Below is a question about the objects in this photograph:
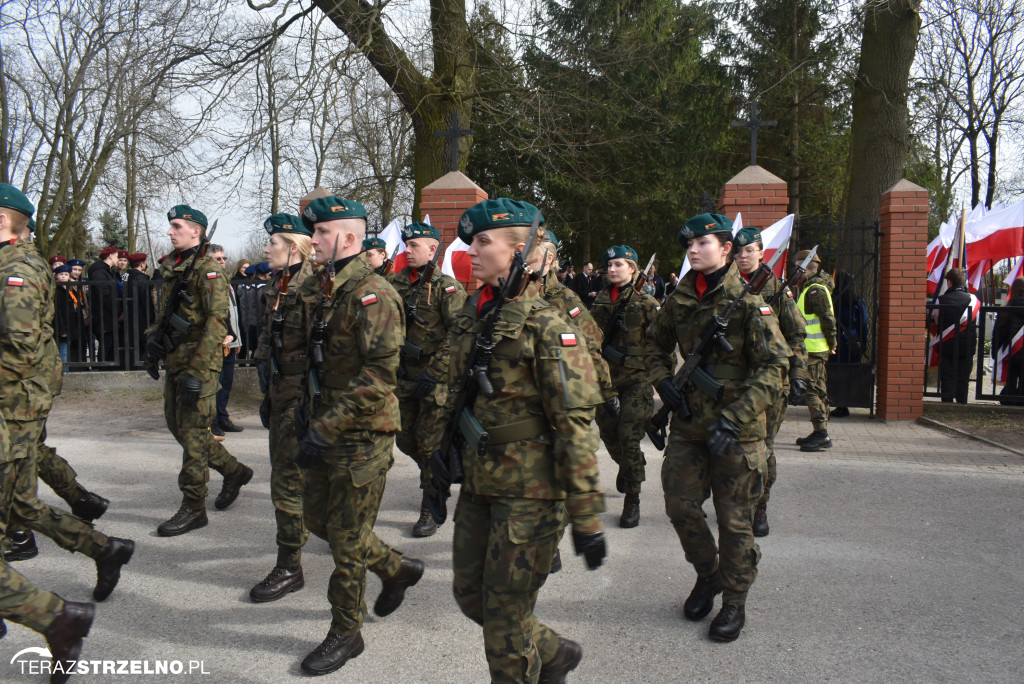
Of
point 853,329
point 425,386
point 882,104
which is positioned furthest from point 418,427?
point 882,104

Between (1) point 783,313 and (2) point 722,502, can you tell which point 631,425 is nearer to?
(1) point 783,313

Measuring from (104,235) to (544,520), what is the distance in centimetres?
4955

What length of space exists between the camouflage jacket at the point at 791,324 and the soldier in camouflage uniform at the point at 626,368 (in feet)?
2.93

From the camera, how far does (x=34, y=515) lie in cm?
404

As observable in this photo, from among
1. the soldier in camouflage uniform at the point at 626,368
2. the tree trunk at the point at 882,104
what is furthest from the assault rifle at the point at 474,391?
the tree trunk at the point at 882,104

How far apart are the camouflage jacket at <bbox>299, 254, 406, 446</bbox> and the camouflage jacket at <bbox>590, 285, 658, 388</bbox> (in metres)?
2.64

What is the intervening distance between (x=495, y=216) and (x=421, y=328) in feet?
9.66

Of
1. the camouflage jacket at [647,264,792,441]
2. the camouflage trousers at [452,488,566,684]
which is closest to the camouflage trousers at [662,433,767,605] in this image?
the camouflage jacket at [647,264,792,441]

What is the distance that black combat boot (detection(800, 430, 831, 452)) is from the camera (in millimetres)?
8039

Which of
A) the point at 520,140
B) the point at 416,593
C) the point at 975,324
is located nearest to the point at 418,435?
the point at 416,593

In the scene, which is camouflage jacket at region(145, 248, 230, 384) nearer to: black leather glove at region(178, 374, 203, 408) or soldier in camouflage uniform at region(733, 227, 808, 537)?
black leather glove at region(178, 374, 203, 408)

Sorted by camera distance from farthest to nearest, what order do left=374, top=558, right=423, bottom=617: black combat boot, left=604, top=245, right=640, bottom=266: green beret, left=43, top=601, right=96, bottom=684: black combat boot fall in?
1. left=604, top=245, right=640, bottom=266: green beret
2. left=374, top=558, right=423, bottom=617: black combat boot
3. left=43, top=601, right=96, bottom=684: black combat boot

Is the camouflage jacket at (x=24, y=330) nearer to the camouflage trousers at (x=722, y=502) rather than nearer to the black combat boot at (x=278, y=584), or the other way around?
the black combat boot at (x=278, y=584)

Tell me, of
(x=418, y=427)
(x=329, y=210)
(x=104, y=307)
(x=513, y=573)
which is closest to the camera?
(x=513, y=573)
